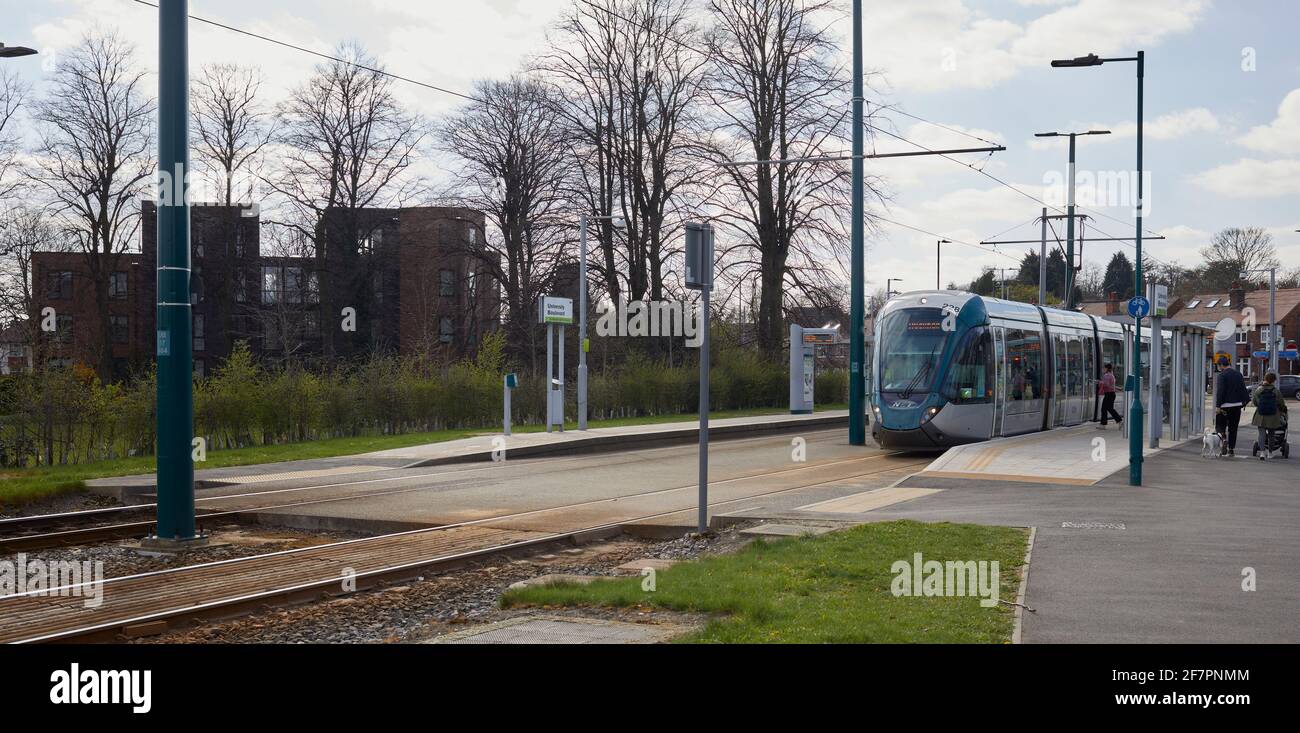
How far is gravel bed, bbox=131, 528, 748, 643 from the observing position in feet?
24.9

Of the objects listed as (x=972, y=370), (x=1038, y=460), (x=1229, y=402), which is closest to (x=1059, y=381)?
(x=1229, y=402)

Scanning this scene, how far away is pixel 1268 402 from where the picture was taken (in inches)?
883

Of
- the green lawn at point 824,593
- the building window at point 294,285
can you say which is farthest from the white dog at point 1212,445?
the building window at point 294,285

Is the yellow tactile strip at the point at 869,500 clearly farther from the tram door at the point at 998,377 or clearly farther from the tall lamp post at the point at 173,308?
the tram door at the point at 998,377

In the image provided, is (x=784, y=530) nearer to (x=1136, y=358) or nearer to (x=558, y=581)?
(x=558, y=581)

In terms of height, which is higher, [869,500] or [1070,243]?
[1070,243]

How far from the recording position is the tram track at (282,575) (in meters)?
7.93

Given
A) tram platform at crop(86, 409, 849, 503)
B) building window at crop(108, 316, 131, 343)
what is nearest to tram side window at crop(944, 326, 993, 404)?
tram platform at crop(86, 409, 849, 503)

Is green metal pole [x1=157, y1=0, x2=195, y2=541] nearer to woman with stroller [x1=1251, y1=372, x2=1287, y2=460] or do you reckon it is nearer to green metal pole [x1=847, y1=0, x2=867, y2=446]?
green metal pole [x1=847, y1=0, x2=867, y2=446]

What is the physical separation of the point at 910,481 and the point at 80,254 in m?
43.6

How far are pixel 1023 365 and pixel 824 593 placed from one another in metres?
18.9

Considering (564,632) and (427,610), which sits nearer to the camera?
(564,632)

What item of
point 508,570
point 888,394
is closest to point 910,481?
point 888,394
